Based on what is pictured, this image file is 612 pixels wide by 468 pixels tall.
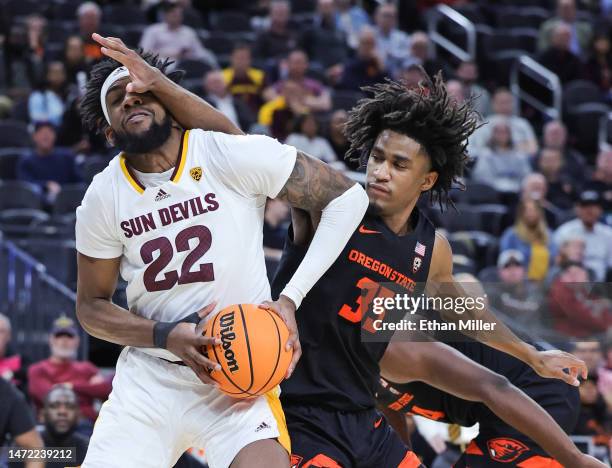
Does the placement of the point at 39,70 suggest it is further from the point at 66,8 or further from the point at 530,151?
the point at 530,151

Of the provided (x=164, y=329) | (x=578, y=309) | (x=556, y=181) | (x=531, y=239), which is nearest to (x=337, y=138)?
(x=531, y=239)

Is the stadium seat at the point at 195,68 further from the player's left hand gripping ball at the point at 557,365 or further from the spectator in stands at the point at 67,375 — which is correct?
the player's left hand gripping ball at the point at 557,365

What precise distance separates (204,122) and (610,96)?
1060 centimetres

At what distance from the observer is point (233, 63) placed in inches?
503

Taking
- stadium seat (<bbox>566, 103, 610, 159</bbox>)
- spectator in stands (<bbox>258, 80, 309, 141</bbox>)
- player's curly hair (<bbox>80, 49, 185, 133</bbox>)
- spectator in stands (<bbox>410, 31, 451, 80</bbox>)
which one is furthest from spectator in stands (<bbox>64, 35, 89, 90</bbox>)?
player's curly hair (<bbox>80, 49, 185, 133</bbox>)

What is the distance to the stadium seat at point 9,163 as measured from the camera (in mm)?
11055

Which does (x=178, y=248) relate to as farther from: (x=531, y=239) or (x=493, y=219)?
(x=493, y=219)

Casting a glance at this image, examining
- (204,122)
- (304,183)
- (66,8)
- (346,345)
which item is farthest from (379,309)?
(66,8)

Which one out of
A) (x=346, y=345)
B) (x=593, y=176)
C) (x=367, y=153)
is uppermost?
(x=367, y=153)

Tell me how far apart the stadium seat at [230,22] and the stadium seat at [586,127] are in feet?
13.3

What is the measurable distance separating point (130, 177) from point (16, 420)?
2.60 meters

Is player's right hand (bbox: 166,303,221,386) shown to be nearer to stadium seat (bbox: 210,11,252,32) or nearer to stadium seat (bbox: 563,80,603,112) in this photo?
stadium seat (bbox: 210,11,252,32)

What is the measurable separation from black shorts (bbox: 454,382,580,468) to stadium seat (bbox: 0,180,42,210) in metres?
5.55

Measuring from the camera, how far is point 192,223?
449cm
